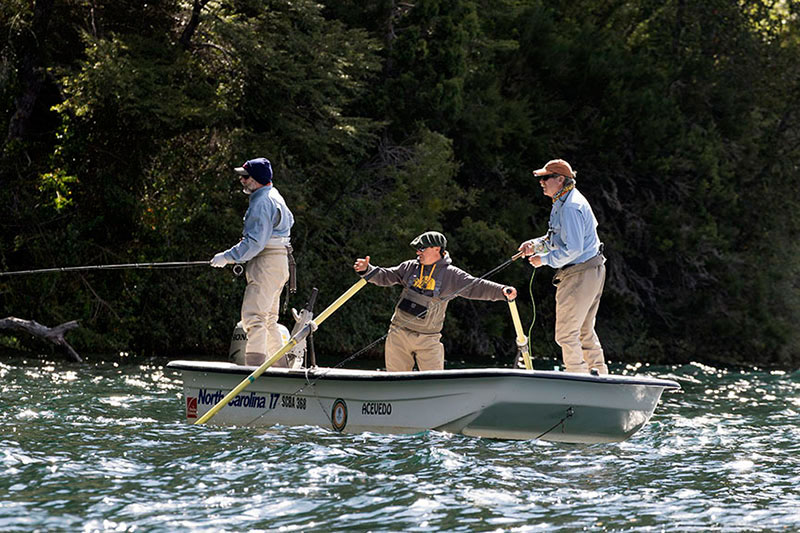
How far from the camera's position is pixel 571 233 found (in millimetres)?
10000

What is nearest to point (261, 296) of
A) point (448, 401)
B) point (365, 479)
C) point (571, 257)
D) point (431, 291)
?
point (431, 291)

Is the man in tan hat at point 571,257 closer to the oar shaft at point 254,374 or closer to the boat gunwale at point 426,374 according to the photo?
the boat gunwale at point 426,374

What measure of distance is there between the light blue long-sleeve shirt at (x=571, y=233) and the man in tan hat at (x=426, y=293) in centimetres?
60

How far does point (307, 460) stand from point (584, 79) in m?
20.5

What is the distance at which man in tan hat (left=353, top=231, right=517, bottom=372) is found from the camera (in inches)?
413

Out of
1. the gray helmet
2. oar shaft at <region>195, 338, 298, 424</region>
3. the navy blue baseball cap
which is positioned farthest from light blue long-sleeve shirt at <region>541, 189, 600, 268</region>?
the navy blue baseball cap

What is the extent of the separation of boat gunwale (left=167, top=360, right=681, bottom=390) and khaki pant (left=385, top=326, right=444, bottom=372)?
65 centimetres

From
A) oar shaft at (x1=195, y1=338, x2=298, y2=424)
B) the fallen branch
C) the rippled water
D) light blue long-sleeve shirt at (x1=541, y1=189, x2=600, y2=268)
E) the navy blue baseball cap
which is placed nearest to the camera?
the rippled water

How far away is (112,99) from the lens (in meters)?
18.4

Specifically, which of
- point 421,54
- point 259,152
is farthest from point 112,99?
point 421,54

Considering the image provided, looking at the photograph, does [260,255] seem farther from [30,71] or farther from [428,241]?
[30,71]

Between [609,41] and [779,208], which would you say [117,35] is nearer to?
[609,41]

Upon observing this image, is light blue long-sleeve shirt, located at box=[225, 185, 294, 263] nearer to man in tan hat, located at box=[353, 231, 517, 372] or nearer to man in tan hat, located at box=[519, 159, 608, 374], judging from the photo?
man in tan hat, located at box=[353, 231, 517, 372]

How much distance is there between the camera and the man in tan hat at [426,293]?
34.4 ft
